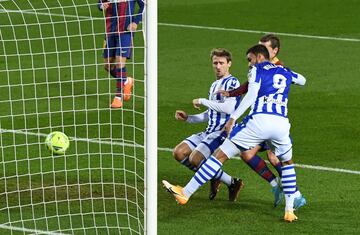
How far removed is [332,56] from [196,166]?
8.88m

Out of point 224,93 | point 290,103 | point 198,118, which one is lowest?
point 290,103

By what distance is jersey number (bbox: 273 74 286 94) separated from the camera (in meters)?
11.8

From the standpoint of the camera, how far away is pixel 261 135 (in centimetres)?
1177

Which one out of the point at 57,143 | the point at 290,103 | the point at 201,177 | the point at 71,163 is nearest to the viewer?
the point at 201,177

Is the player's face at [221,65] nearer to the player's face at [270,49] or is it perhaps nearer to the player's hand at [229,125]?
the player's face at [270,49]

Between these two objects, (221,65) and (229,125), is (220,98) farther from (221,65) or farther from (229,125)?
(229,125)

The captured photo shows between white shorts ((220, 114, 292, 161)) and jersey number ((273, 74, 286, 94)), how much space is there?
0.92 ft

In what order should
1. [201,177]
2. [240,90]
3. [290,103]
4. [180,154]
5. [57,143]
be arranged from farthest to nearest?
[290,103] → [57,143] → [180,154] → [240,90] → [201,177]

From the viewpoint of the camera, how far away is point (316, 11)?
84.0 ft

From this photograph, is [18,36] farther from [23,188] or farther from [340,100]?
[23,188]

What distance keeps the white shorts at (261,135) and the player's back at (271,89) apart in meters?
0.08

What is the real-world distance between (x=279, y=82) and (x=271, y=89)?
11 centimetres

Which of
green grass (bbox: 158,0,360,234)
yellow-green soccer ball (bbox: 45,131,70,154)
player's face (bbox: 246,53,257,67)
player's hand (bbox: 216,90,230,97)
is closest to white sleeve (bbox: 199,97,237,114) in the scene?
player's hand (bbox: 216,90,230,97)

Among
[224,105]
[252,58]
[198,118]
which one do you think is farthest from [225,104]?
[252,58]
